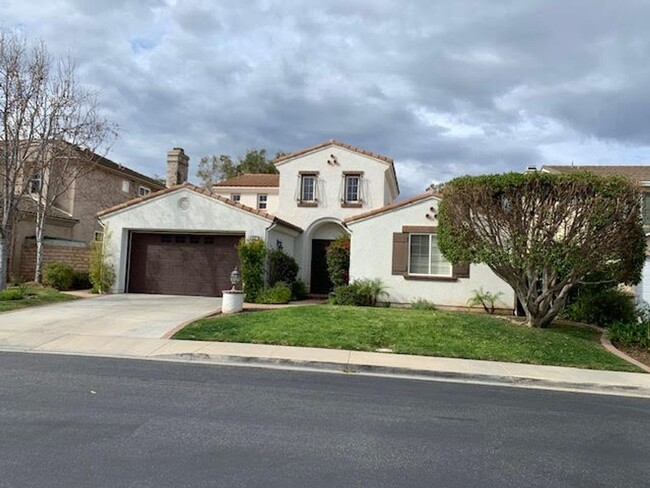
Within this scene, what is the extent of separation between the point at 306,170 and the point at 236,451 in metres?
18.8

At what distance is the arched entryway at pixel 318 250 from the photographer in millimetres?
22234

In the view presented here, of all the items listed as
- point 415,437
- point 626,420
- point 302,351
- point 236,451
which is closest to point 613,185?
point 626,420

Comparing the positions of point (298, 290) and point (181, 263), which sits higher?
point (181, 263)

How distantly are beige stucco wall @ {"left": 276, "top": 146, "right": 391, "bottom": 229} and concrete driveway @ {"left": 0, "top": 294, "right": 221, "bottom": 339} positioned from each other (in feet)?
22.1

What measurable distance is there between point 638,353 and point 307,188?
14.6 m

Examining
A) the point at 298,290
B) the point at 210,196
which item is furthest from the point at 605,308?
the point at 210,196

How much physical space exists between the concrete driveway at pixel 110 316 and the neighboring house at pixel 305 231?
212 cm

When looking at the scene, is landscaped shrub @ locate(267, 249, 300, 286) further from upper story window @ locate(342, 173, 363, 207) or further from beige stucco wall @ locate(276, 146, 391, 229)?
upper story window @ locate(342, 173, 363, 207)

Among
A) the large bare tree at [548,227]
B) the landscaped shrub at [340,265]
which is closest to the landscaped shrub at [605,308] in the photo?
the large bare tree at [548,227]

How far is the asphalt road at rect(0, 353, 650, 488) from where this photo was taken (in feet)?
14.1

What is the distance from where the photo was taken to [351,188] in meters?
22.6

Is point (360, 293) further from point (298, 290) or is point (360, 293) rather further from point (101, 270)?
point (101, 270)

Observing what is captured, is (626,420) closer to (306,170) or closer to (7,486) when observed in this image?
(7,486)

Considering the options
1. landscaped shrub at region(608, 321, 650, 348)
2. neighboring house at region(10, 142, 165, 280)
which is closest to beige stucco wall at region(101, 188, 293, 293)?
neighboring house at region(10, 142, 165, 280)
